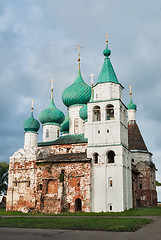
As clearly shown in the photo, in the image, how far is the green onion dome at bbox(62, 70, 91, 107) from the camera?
33125 millimetres

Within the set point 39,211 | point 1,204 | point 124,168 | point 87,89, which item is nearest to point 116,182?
point 124,168

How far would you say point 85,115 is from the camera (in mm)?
30984

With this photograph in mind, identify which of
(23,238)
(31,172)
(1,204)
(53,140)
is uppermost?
(53,140)

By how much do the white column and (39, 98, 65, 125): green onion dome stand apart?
8.09 feet

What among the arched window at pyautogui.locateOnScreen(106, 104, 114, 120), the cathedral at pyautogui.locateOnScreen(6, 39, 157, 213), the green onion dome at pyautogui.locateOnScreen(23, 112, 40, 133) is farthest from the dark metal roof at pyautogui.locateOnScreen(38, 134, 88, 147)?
the arched window at pyautogui.locateOnScreen(106, 104, 114, 120)

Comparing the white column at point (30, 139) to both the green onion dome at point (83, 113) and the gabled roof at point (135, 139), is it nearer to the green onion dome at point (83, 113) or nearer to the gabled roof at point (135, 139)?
the green onion dome at point (83, 113)

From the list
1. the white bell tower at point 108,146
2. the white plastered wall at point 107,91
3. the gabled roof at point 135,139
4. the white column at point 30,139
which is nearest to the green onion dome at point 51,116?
the white column at point 30,139

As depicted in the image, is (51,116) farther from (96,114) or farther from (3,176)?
(3,176)

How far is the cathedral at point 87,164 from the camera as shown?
82.4 ft

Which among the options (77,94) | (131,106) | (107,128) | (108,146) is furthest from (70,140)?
(131,106)

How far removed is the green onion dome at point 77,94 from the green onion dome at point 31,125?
15.1 ft

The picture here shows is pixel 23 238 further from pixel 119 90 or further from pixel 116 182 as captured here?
pixel 119 90

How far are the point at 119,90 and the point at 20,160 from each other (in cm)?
1198

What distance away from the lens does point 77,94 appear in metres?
33.2
